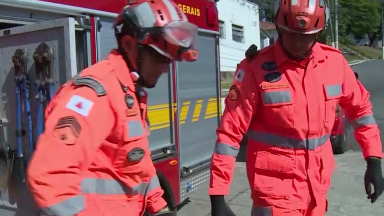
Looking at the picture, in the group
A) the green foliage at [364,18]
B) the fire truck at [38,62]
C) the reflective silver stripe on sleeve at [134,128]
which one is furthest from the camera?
the green foliage at [364,18]

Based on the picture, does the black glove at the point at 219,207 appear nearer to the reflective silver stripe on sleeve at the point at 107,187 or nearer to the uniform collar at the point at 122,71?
the reflective silver stripe on sleeve at the point at 107,187

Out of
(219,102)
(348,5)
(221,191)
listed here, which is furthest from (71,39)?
(348,5)

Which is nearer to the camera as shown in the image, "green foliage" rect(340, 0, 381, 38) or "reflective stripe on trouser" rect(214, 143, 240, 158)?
"reflective stripe on trouser" rect(214, 143, 240, 158)

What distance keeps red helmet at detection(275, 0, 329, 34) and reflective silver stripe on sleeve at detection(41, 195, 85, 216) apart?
5.68 ft

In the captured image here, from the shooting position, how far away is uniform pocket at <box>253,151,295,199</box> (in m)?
2.89

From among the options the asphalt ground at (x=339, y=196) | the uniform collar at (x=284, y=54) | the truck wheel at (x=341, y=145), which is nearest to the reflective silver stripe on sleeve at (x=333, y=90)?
the uniform collar at (x=284, y=54)

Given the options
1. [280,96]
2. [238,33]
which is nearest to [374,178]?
[280,96]

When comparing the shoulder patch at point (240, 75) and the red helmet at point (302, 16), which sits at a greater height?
the red helmet at point (302, 16)

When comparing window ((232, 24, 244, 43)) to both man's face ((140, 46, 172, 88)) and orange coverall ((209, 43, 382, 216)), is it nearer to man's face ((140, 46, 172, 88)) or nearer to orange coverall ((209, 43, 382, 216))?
orange coverall ((209, 43, 382, 216))

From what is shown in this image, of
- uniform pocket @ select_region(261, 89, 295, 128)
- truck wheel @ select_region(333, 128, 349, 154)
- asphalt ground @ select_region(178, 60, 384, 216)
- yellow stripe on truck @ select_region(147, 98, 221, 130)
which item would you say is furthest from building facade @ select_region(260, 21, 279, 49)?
uniform pocket @ select_region(261, 89, 295, 128)

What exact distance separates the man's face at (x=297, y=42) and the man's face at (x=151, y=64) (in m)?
1.18

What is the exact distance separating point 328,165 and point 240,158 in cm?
686

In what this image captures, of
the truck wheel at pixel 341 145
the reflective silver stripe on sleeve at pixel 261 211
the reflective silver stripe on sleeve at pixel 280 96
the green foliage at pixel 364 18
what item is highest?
the green foliage at pixel 364 18

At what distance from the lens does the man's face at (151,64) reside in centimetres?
192
